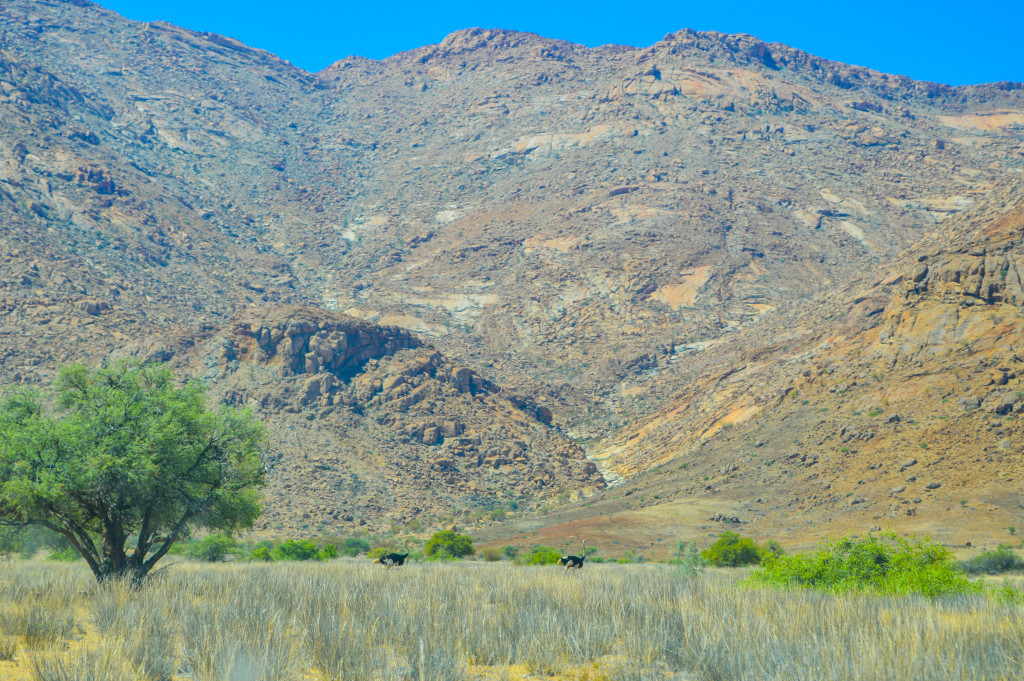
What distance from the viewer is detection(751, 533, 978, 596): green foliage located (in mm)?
12672

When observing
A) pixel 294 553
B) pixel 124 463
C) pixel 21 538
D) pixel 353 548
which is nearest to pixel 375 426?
pixel 353 548

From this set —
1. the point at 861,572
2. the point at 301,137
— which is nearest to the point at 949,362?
the point at 861,572

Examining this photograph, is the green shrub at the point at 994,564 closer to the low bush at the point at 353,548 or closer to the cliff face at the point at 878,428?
the cliff face at the point at 878,428

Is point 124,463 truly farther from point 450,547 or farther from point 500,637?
point 450,547

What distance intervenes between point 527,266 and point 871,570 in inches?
4093

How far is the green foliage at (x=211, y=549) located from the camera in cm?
3334

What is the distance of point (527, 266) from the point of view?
117 meters

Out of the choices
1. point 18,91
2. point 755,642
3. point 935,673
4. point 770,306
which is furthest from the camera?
point 18,91

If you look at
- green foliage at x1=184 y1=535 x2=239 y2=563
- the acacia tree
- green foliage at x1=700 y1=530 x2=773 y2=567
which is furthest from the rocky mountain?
the acacia tree

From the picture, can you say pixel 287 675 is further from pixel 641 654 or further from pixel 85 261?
pixel 85 261

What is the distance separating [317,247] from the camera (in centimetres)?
14088

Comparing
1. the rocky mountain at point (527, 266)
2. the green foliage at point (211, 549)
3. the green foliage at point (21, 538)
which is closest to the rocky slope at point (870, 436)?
the rocky mountain at point (527, 266)

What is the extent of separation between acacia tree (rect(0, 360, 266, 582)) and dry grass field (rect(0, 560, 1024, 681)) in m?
2.35

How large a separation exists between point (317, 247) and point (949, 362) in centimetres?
11749
